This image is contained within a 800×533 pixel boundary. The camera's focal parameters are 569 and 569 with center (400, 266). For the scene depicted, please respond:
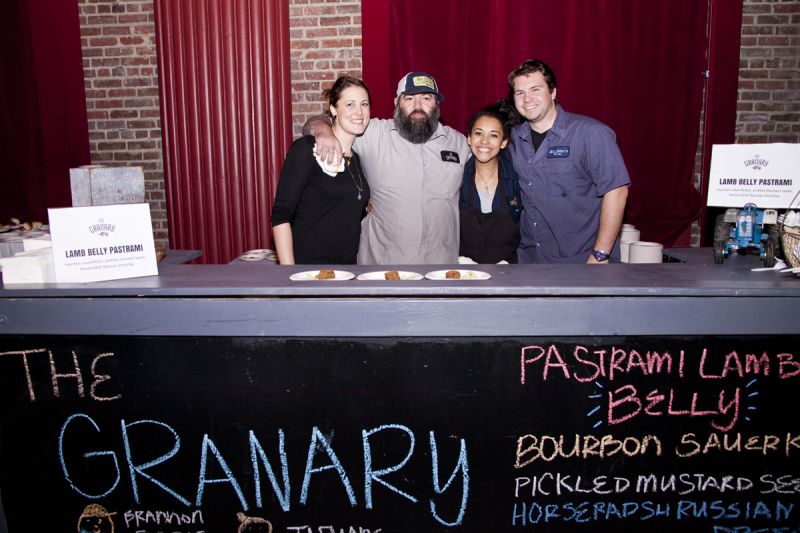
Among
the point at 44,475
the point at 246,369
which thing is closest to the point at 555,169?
the point at 246,369

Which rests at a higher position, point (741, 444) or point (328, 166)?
point (328, 166)

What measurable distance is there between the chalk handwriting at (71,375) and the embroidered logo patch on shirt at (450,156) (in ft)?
5.46

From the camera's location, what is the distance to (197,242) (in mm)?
4469

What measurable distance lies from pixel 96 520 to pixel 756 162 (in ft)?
8.46

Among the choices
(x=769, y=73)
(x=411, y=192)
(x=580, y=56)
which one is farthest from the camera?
(x=769, y=73)

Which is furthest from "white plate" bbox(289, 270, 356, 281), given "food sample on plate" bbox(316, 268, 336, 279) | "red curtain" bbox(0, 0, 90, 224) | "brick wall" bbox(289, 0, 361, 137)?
"red curtain" bbox(0, 0, 90, 224)

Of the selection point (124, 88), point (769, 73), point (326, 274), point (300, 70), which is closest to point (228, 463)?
point (326, 274)

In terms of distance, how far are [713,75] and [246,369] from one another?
3969 mm

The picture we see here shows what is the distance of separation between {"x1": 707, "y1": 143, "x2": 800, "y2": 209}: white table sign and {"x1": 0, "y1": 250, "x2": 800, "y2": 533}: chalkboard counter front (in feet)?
1.39

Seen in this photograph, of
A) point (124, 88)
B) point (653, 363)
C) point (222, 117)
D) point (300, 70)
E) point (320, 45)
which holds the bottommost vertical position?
point (653, 363)

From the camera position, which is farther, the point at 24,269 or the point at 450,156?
the point at 450,156

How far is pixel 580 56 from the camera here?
404 cm

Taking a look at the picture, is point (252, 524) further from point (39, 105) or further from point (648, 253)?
point (39, 105)

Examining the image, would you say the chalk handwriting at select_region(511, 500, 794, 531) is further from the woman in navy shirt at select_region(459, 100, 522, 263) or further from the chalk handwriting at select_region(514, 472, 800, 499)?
the woman in navy shirt at select_region(459, 100, 522, 263)
